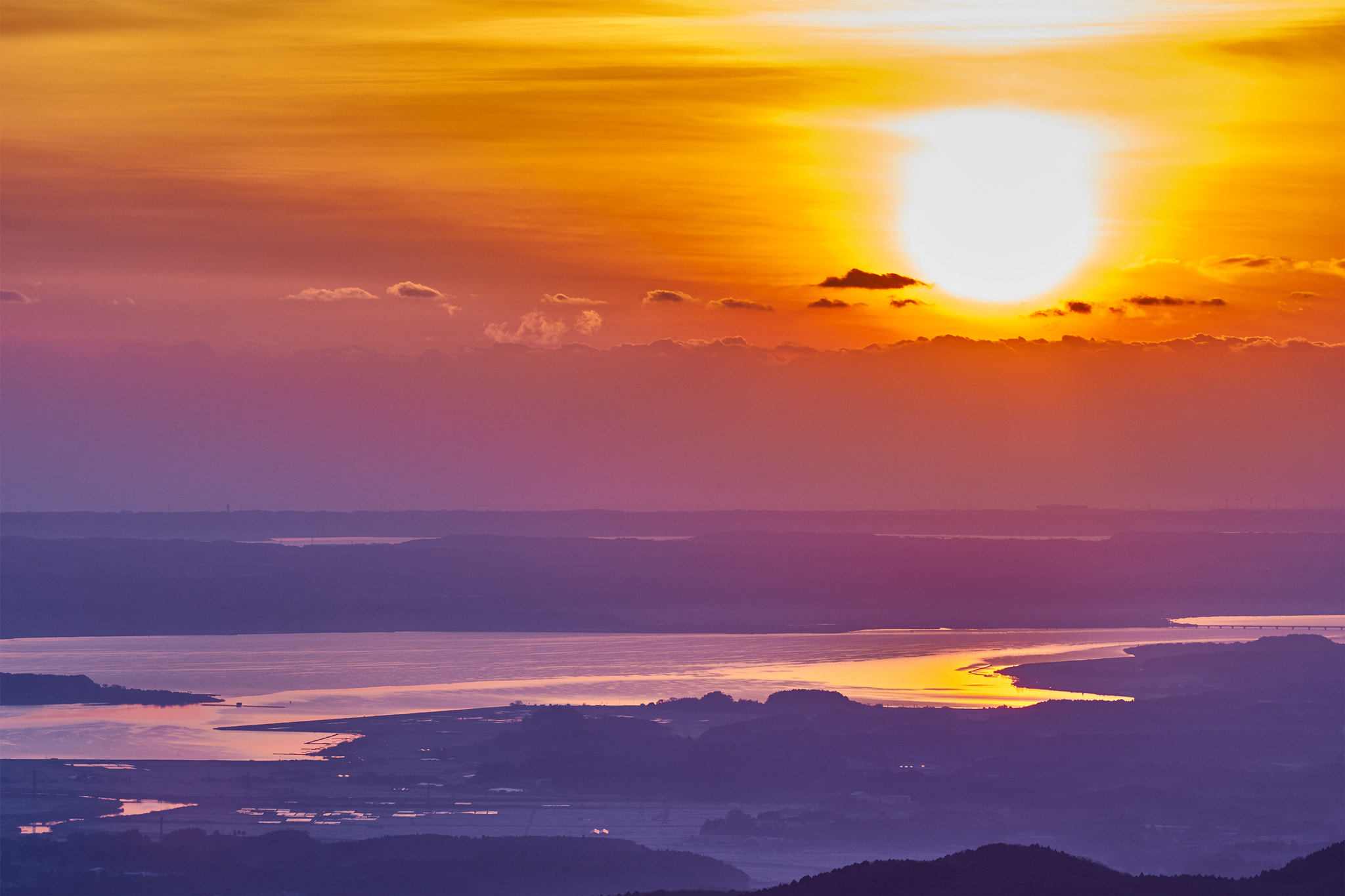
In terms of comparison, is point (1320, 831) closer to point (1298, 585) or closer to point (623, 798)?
point (623, 798)

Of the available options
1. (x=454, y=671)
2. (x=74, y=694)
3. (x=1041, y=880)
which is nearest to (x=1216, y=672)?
(x=454, y=671)

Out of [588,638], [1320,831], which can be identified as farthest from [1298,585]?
[1320,831]

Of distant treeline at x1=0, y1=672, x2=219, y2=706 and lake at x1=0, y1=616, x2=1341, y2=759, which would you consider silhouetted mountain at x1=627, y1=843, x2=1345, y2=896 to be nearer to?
lake at x1=0, y1=616, x2=1341, y2=759

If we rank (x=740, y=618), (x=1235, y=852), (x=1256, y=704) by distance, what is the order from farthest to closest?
(x=740, y=618), (x=1256, y=704), (x=1235, y=852)

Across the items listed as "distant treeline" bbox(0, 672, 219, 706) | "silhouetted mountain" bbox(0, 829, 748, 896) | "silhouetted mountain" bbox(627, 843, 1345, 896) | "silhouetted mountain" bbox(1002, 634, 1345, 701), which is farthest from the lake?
"silhouetted mountain" bbox(627, 843, 1345, 896)

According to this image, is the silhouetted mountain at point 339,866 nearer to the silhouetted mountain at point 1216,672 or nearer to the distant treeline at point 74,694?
the distant treeline at point 74,694

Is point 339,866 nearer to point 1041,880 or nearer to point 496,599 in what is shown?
point 1041,880
